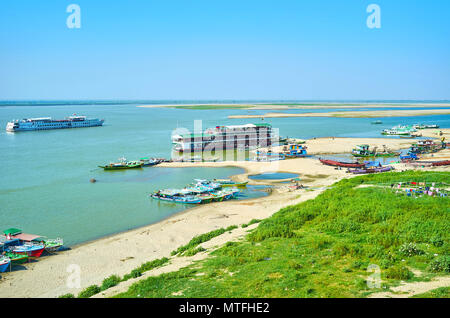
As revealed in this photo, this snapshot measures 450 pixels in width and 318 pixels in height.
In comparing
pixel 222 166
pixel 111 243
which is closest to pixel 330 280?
pixel 111 243

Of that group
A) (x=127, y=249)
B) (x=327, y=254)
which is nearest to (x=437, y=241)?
(x=327, y=254)

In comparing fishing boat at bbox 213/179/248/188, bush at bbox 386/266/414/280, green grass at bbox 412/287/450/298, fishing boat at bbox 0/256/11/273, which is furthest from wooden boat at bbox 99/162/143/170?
green grass at bbox 412/287/450/298

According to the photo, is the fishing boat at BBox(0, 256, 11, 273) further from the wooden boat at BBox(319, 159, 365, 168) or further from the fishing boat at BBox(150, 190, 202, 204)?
the wooden boat at BBox(319, 159, 365, 168)

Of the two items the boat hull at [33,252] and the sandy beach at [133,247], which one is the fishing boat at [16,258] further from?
the sandy beach at [133,247]
